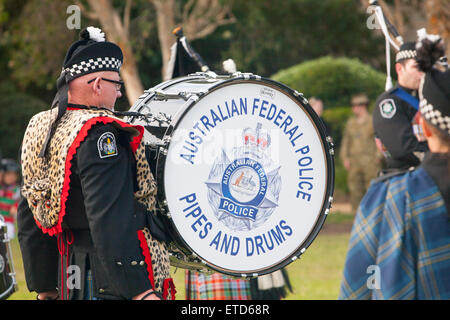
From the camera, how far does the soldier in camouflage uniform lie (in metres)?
11.4

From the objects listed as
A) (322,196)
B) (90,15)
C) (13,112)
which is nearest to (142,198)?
(322,196)

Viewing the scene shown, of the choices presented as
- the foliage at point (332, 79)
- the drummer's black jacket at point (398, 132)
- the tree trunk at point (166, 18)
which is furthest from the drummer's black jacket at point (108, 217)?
the tree trunk at point (166, 18)

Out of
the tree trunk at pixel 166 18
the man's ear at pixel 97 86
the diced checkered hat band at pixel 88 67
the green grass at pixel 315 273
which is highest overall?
the tree trunk at pixel 166 18

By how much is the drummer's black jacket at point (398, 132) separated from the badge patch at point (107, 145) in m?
2.34

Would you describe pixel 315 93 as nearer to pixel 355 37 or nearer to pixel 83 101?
pixel 355 37

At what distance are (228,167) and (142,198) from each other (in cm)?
40

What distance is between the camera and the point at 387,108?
4.85 m

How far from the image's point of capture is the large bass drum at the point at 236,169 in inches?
121

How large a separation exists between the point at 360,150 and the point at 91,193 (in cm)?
922

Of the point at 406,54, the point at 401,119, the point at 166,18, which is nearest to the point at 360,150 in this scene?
the point at 166,18

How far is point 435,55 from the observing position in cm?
311

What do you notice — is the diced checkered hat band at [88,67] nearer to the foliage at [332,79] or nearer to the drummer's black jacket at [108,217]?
the drummer's black jacket at [108,217]

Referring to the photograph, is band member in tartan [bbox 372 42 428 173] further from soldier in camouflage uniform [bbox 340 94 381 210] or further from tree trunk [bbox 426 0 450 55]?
soldier in camouflage uniform [bbox 340 94 381 210]

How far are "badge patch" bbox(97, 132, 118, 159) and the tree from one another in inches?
436
